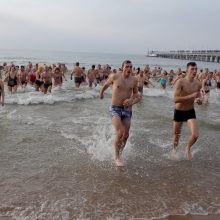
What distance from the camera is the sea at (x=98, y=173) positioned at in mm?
4258

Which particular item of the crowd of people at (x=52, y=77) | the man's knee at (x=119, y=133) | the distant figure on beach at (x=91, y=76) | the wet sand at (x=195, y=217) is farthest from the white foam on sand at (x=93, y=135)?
the distant figure on beach at (x=91, y=76)

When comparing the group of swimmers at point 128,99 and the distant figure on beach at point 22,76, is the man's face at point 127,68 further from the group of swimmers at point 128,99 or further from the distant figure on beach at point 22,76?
the distant figure on beach at point 22,76

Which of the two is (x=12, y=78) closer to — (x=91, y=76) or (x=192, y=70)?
(x=91, y=76)

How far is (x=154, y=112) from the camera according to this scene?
Answer: 11945 mm

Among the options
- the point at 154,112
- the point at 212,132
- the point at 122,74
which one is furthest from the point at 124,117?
the point at 154,112

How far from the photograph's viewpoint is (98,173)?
213 inches

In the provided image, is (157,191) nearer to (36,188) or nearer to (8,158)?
(36,188)

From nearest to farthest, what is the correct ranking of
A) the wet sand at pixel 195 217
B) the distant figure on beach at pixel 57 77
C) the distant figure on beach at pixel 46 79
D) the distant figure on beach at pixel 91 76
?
1. the wet sand at pixel 195 217
2. the distant figure on beach at pixel 46 79
3. the distant figure on beach at pixel 57 77
4. the distant figure on beach at pixel 91 76

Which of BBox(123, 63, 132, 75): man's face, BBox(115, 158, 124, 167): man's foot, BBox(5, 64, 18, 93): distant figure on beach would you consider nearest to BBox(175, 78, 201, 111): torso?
BBox(123, 63, 132, 75): man's face

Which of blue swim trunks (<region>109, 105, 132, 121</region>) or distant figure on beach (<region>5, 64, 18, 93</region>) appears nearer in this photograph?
blue swim trunks (<region>109, 105, 132, 121</region>)

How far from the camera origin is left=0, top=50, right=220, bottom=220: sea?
4.26m

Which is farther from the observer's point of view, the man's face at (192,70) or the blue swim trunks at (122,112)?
the man's face at (192,70)

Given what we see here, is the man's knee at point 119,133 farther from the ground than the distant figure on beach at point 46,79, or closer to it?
farther from the ground

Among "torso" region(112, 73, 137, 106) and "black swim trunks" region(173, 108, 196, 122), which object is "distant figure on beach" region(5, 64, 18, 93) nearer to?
"torso" region(112, 73, 137, 106)
